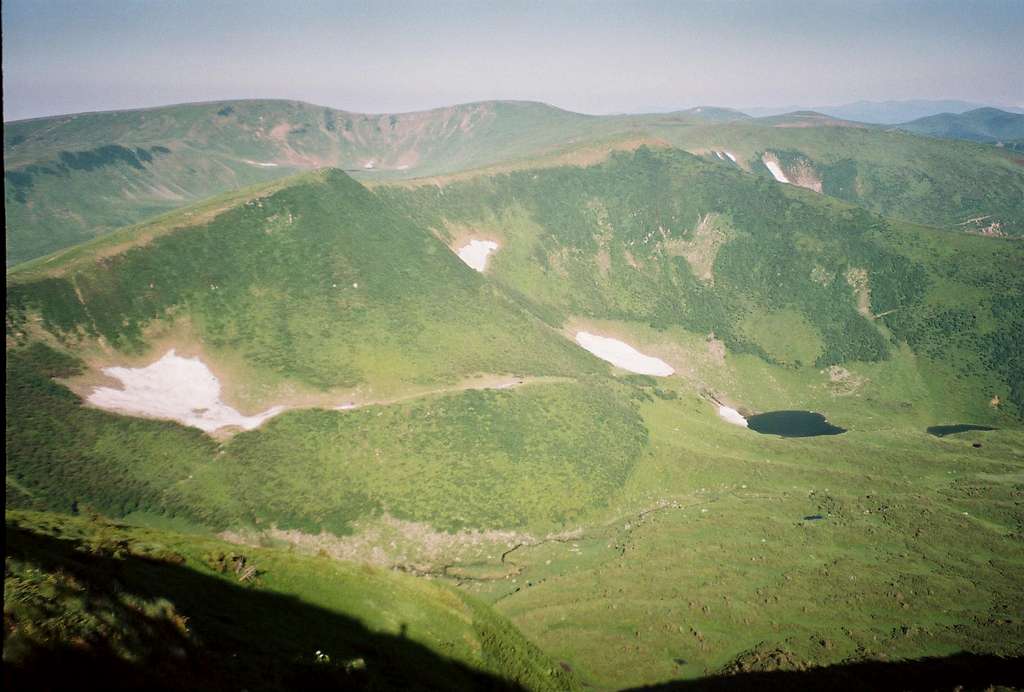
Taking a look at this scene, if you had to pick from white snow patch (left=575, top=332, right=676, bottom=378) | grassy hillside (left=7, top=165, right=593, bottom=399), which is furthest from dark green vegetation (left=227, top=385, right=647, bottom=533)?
white snow patch (left=575, top=332, right=676, bottom=378)

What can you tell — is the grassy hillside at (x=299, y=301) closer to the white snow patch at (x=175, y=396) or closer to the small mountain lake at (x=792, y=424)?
the white snow patch at (x=175, y=396)

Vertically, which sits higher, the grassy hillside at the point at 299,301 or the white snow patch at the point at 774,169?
the white snow patch at the point at 774,169

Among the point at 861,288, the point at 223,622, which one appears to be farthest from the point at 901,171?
the point at 223,622

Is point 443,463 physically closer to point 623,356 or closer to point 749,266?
point 623,356

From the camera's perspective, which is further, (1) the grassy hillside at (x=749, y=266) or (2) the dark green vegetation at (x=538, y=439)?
(1) the grassy hillside at (x=749, y=266)

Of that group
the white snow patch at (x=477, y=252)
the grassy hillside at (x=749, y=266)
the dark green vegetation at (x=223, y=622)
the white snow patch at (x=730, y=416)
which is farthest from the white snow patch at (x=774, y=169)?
the dark green vegetation at (x=223, y=622)

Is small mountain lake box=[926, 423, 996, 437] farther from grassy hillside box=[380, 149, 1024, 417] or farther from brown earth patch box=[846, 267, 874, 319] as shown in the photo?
brown earth patch box=[846, 267, 874, 319]

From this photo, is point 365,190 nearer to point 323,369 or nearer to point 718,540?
point 323,369
